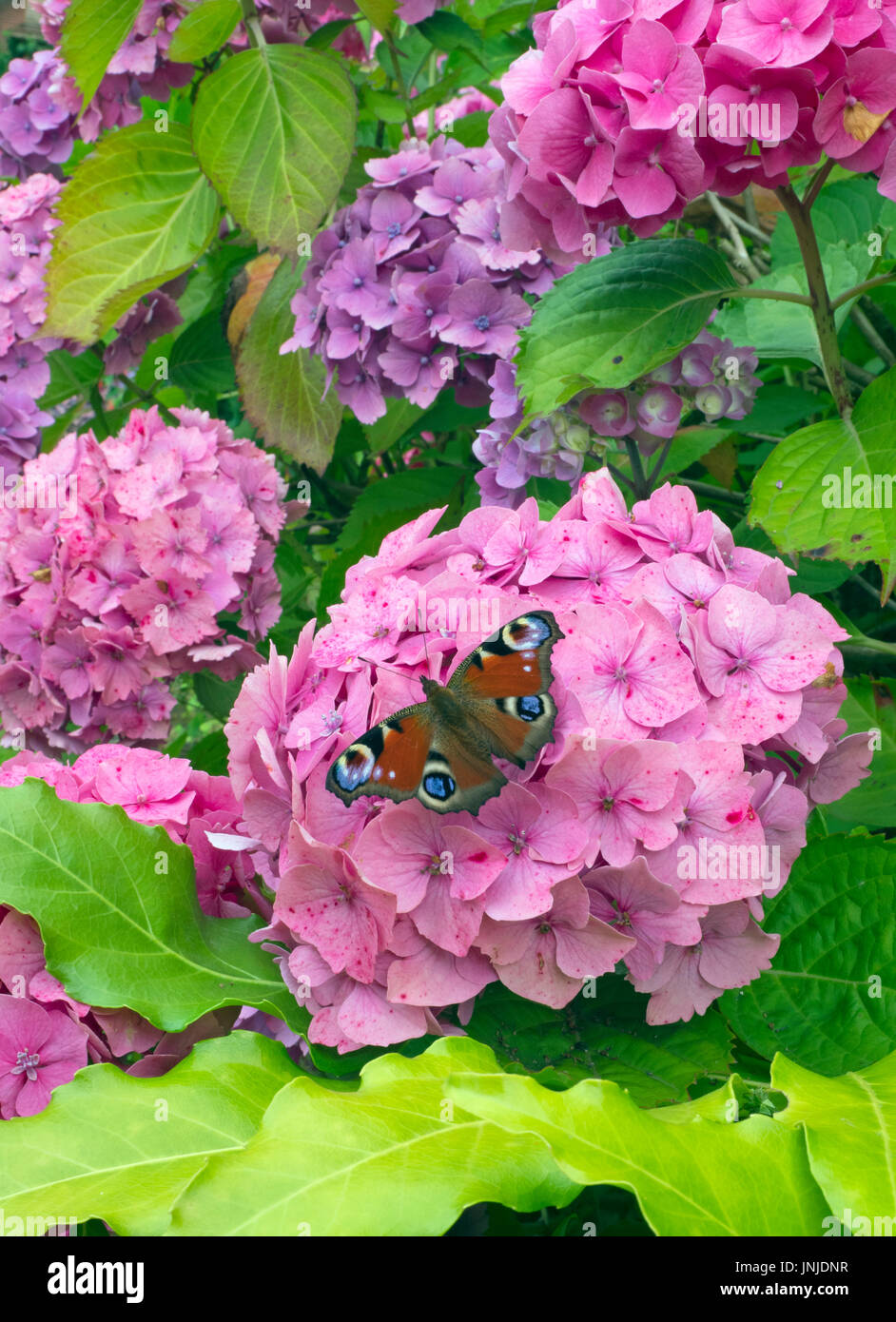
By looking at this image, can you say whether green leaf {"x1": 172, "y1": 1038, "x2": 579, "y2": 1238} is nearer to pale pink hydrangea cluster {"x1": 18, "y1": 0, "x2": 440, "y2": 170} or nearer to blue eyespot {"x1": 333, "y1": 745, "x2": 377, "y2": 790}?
blue eyespot {"x1": 333, "y1": 745, "x2": 377, "y2": 790}

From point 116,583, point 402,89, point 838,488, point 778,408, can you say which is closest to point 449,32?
point 402,89

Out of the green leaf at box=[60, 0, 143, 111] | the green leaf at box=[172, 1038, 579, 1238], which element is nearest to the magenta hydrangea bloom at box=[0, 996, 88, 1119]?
the green leaf at box=[172, 1038, 579, 1238]

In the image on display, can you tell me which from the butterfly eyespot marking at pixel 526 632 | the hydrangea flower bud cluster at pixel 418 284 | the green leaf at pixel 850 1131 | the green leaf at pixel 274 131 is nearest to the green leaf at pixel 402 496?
the hydrangea flower bud cluster at pixel 418 284

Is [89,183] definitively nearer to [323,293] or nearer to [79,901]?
[323,293]

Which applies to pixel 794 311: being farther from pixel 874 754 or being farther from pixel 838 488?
pixel 874 754

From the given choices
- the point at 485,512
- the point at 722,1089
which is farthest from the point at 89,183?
the point at 722,1089
